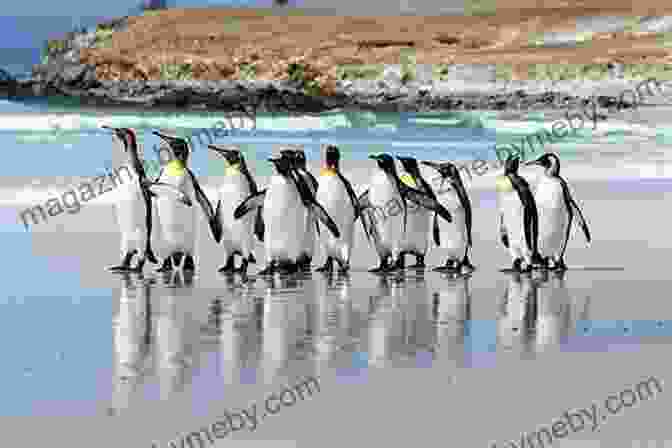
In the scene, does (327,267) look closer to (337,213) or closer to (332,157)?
(337,213)

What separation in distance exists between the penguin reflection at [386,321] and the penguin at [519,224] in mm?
884

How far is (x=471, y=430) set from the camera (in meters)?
5.03

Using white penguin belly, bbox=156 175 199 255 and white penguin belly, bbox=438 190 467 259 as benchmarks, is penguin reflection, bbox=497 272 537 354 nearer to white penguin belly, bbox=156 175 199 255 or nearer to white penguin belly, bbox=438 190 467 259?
white penguin belly, bbox=438 190 467 259

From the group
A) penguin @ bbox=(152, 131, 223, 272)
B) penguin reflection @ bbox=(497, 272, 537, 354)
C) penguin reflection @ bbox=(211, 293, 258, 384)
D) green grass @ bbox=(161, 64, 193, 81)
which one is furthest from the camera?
green grass @ bbox=(161, 64, 193, 81)

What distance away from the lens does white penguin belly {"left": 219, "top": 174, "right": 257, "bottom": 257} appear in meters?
9.32

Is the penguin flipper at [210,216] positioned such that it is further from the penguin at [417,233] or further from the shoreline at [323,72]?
the shoreline at [323,72]

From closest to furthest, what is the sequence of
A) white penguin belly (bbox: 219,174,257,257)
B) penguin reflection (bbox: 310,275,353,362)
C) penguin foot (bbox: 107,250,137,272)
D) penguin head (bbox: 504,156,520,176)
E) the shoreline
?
penguin reflection (bbox: 310,275,353,362)
penguin foot (bbox: 107,250,137,272)
white penguin belly (bbox: 219,174,257,257)
penguin head (bbox: 504,156,520,176)
the shoreline

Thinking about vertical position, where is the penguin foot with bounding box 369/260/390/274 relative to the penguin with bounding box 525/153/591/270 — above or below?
below

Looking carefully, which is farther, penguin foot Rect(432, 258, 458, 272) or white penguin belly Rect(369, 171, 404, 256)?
white penguin belly Rect(369, 171, 404, 256)

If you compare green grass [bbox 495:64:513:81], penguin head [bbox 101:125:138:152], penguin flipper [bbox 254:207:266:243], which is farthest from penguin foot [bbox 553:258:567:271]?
green grass [bbox 495:64:513:81]

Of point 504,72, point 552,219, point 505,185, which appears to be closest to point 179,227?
point 505,185

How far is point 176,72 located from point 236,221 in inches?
2086

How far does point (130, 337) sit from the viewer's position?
21.7 feet

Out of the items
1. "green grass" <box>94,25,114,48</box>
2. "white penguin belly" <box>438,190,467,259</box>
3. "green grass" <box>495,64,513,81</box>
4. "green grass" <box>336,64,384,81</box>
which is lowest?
"white penguin belly" <box>438,190,467,259</box>
